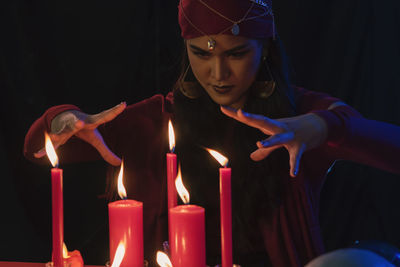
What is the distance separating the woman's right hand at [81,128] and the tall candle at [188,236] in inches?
17.0

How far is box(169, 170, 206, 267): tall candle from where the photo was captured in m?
0.73

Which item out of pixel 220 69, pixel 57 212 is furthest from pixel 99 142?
pixel 57 212

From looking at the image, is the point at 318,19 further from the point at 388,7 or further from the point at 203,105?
the point at 203,105

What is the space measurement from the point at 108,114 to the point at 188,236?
466 mm

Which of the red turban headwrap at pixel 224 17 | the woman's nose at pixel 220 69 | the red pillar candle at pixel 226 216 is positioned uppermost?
the red turban headwrap at pixel 224 17

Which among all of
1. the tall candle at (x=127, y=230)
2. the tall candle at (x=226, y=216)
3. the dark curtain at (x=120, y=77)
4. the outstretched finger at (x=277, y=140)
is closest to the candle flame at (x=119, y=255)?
the tall candle at (x=127, y=230)

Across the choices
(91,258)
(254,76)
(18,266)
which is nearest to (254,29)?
(254,76)

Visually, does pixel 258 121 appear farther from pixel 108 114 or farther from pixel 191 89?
pixel 191 89

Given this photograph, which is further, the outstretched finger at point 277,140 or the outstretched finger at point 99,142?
the outstretched finger at point 99,142

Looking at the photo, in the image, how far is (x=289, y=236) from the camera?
1.46 meters

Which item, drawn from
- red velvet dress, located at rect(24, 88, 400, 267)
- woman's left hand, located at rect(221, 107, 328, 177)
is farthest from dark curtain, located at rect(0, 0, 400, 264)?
woman's left hand, located at rect(221, 107, 328, 177)

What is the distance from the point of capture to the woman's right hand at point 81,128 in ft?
3.74

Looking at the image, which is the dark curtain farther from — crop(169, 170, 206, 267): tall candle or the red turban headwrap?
crop(169, 170, 206, 267): tall candle

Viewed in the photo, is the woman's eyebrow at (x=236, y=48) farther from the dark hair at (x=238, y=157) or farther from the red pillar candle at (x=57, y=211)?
the red pillar candle at (x=57, y=211)
